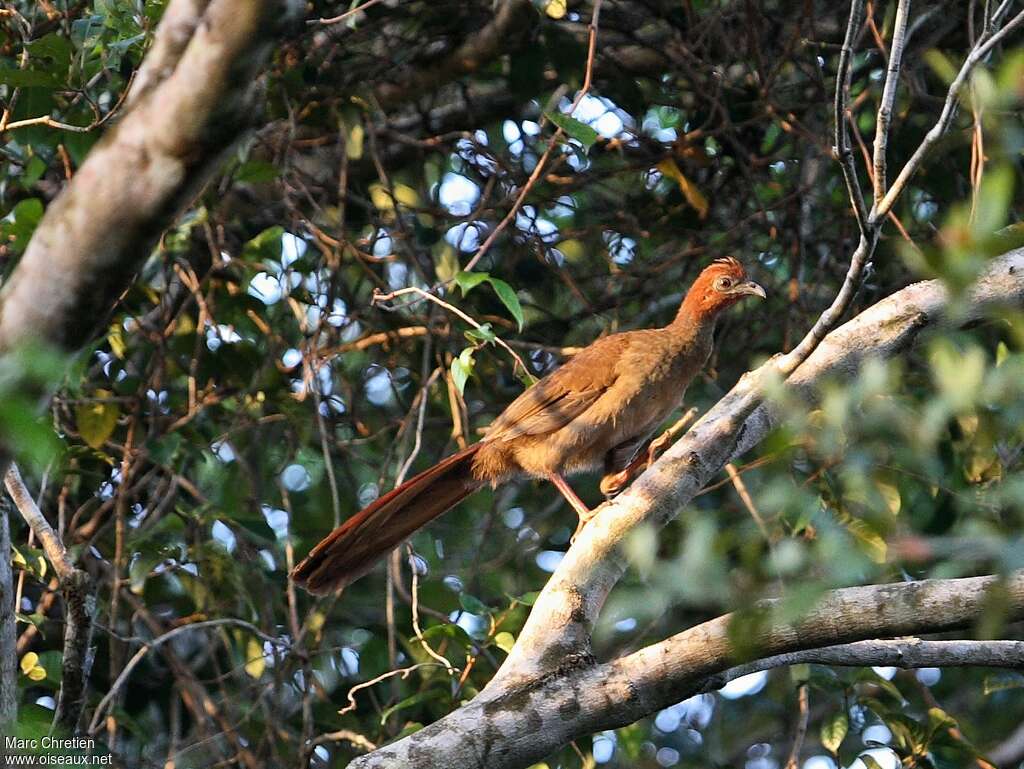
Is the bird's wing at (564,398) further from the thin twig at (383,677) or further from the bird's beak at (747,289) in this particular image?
the thin twig at (383,677)

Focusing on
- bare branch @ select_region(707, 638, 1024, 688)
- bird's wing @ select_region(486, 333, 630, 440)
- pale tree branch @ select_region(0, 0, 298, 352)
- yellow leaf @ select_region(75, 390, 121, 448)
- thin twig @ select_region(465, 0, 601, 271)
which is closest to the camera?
pale tree branch @ select_region(0, 0, 298, 352)

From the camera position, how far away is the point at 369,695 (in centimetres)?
491

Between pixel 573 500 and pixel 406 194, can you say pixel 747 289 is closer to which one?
pixel 573 500

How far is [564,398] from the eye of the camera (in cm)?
509

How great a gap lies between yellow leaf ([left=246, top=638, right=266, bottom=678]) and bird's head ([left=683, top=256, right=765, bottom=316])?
7.34 ft

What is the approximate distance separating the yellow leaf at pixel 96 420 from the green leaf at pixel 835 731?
2.92 meters

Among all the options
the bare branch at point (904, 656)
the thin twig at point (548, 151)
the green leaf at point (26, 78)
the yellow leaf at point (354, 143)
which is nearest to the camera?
the bare branch at point (904, 656)

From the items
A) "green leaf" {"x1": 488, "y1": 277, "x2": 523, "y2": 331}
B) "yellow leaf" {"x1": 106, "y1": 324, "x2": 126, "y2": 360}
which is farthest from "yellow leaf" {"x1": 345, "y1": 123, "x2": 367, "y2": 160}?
"green leaf" {"x1": 488, "y1": 277, "x2": 523, "y2": 331}

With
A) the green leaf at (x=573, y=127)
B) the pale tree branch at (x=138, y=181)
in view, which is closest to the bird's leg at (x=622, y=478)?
the green leaf at (x=573, y=127)

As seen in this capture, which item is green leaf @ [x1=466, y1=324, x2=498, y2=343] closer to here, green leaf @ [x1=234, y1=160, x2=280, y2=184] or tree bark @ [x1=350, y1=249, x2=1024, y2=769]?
tree bark @ [x1=350, y1=249, x2=1024, y2=769]

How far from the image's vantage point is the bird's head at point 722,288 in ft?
17.1

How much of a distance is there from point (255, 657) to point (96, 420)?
1.12 meters

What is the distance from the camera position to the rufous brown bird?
4.96 metres

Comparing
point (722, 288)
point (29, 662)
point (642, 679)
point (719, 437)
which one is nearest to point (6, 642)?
point (29, 662)
